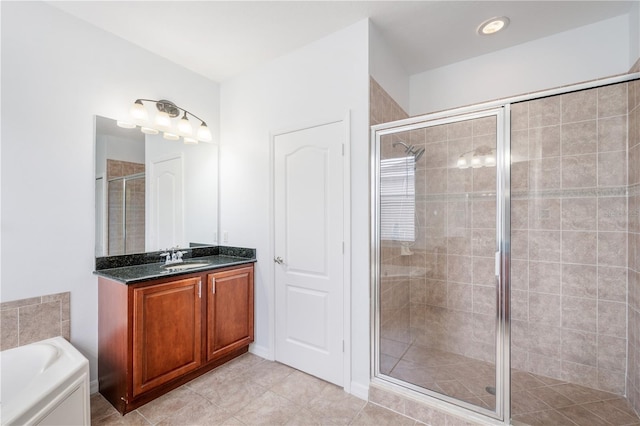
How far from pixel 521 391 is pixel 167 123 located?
3.63 metres

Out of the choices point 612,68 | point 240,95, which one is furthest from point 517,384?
point 240,95

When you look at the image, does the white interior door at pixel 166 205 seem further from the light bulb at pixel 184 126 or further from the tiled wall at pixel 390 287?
the tiled wall at pixel 390 287

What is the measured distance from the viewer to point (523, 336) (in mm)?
2316

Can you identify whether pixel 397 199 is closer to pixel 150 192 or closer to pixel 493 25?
pixel 493 25

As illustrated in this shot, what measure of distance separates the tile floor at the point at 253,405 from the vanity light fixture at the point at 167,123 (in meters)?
2.16

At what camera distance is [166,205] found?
A: 8.45ft

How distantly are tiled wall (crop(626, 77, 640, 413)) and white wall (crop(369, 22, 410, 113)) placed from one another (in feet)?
5.30

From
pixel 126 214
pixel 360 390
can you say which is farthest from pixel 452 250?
pixel 126 214

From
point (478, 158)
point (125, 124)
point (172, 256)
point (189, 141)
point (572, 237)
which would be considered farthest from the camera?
point (189, 141)

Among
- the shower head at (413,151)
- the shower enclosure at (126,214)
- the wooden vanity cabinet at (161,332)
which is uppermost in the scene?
the shower head at (413,151)

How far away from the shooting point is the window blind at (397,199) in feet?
6.94

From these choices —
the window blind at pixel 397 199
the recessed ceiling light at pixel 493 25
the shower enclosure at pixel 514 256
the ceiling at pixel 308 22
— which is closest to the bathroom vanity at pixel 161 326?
the shower enclosure at pixel 514 256

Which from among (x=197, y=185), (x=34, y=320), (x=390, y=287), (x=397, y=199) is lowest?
(x=34, y=320)

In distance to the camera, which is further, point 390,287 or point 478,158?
point 390,287
